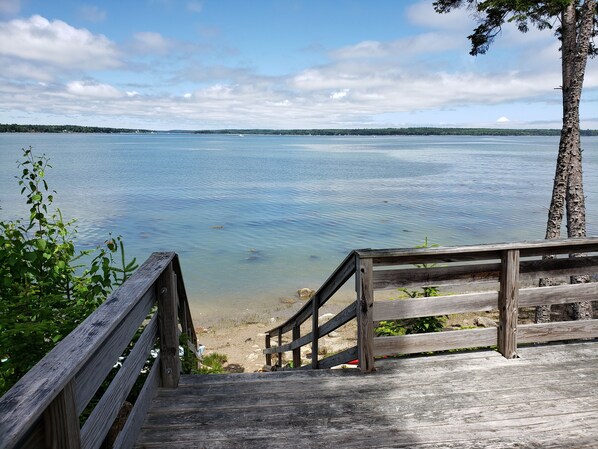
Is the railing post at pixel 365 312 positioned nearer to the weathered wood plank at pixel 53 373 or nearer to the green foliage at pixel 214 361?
the weathered wood plank at pixel 53 373

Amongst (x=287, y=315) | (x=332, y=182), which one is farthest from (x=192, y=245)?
(x=332, y=182)

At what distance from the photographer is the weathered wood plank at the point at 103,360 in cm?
184

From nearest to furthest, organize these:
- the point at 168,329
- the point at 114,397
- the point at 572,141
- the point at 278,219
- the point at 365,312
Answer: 1. the point at 114,397
2. the point at 168,329
3. the point at 365,312
4. the point at 572,141
5. the point at 278,219

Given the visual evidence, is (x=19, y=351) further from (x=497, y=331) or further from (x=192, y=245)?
(x=192, y=245)

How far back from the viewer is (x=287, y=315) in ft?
45.7

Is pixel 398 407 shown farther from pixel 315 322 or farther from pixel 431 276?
pixel 315 322

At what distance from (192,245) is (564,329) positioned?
771 inches

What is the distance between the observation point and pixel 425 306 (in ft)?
13.8

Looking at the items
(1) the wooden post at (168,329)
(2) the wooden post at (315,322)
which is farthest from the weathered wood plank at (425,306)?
(1) the wooden post at (168,329)

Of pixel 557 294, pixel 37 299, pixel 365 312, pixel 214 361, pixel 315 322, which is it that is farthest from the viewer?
pixel 214 361

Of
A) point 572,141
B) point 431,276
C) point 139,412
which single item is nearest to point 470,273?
point 431,276

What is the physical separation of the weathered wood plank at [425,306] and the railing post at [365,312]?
10cm

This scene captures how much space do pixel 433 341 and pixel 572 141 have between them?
21.8ft

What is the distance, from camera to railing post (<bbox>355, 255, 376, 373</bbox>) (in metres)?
3.96
